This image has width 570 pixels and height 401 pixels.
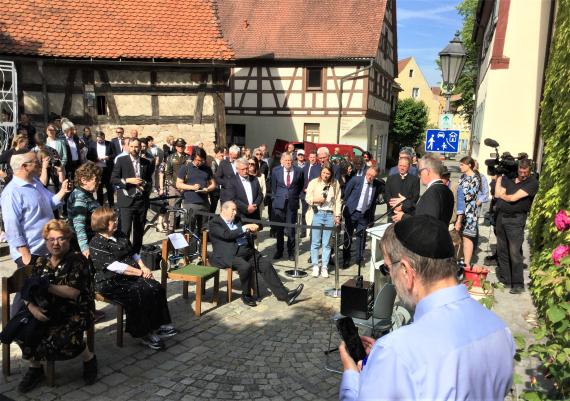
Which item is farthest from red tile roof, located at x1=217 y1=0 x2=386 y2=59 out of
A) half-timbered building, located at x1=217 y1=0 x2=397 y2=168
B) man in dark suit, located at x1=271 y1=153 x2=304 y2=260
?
man in dark suit, located at x1=271 y1=153 x2=304 y2=260

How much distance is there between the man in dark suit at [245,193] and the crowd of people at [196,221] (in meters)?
0.02

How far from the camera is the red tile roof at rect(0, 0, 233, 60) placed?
48.9 feet

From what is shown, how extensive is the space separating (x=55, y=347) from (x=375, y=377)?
355 centimetres

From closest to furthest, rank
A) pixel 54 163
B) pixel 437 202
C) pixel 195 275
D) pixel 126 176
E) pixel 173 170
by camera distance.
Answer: pixel 437 202, pixel 195 275, pixel 126 176, pixel 54 163, pixel 173 170

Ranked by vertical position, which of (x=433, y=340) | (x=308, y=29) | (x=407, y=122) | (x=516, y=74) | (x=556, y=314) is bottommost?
(x=556, y=314)

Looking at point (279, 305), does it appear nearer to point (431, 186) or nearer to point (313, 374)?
point (313, 374)

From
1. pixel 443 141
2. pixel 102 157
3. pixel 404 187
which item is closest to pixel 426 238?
pixel 404 187

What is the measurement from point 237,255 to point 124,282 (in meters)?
1.74

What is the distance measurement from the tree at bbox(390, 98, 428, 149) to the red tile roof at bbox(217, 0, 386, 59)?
39.0 ft

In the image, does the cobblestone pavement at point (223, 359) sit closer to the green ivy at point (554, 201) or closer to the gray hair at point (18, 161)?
the green ivy at point (554, 201)

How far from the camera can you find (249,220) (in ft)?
25.1

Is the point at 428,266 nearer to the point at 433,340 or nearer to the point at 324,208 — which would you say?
the point at 433,340

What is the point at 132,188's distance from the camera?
7.70 metres

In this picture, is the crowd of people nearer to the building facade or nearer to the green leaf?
the green leaf
